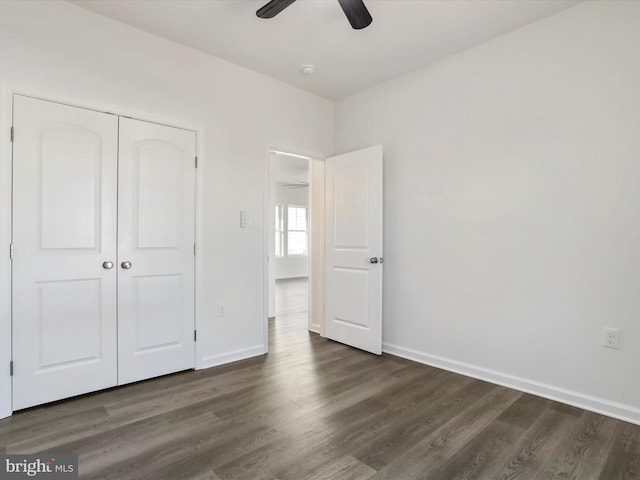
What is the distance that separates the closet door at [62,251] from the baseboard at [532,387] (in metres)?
2.60

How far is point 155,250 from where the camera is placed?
278 cm

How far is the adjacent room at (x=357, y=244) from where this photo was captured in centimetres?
202

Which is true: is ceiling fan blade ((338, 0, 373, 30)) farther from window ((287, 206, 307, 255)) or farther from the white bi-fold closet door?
window ((287, 206, 307, 255))

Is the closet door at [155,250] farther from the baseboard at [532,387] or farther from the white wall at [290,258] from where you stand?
the white wall at [290,258]

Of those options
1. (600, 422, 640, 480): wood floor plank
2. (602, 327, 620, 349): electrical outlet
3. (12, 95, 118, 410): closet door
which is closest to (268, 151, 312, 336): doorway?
(12, 95, 118, 410): closet door

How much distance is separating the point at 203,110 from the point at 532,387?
136 inches

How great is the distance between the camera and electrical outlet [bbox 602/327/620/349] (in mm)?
2238

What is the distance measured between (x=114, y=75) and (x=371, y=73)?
7.32 feet

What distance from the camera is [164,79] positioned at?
282cm

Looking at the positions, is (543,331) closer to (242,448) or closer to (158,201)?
(242,448)

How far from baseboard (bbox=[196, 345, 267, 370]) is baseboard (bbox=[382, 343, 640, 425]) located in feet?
4.53

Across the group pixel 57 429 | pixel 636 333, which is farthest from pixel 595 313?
pixel 57 429

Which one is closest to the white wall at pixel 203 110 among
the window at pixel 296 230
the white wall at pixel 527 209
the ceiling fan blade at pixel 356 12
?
the white wall at pixel 527 209

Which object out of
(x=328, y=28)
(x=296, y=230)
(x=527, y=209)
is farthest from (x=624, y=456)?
(x=296, y=230)
